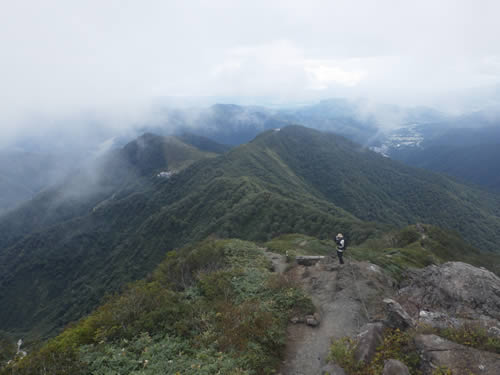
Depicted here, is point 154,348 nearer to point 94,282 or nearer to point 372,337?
point 372,337

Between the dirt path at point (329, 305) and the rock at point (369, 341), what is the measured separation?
3.41 feet

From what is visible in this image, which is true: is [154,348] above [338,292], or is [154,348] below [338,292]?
above

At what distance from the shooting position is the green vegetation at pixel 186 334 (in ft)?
34.5

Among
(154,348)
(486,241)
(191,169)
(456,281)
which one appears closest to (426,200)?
(486,241)

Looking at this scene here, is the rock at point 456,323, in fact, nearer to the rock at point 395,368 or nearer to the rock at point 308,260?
the rock at point 395,368

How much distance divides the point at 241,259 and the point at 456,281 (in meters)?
15.4

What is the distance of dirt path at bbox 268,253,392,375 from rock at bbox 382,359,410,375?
1771mm

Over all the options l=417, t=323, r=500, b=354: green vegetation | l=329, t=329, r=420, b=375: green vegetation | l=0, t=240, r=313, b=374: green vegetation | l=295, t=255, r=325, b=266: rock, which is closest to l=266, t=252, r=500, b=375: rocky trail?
l=329, t=329, r=420, b=375: green vegetation

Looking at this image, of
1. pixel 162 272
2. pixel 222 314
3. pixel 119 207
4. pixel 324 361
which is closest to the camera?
pixel 324 361

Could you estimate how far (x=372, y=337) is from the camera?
10.4 m

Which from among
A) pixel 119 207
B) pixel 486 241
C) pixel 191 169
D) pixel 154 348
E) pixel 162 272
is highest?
pixel 154 348

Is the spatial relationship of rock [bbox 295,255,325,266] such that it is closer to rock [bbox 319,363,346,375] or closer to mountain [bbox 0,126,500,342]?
rock [bbox 319,363,346,375]

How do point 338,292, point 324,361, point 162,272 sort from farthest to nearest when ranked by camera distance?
point 162,272 → point 338,292 → point 324,361

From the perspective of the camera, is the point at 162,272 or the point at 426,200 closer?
the point at 162,272
